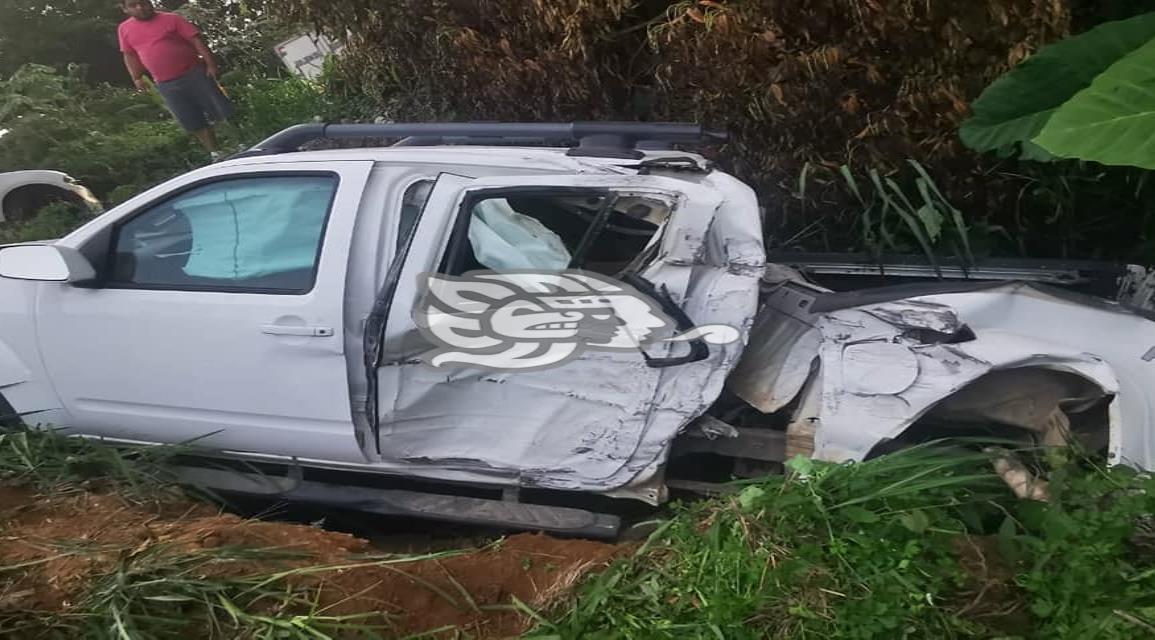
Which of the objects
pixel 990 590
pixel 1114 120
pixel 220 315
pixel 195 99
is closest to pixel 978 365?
pixel 990 590

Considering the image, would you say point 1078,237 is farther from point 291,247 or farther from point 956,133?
point 291,247

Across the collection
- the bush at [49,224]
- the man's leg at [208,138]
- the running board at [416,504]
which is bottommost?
the running board at [416,504]

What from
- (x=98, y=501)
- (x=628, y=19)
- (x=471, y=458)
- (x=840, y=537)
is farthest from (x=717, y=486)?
(x=628, y=19)

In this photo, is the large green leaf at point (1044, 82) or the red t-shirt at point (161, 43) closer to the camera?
the large green leaf at point (1044, 82)

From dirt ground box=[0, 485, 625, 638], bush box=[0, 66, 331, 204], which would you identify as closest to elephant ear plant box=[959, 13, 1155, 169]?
dirt ground box=[0, 485, 625, 638]

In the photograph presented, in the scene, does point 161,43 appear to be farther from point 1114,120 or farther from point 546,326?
point 1114,120

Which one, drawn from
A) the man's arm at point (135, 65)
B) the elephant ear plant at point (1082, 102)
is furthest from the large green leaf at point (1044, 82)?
the man's arm at point (135, 65)

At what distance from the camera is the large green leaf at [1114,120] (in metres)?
2.32

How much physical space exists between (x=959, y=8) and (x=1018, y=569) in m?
2.43

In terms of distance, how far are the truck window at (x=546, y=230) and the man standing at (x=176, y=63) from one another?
4.70m

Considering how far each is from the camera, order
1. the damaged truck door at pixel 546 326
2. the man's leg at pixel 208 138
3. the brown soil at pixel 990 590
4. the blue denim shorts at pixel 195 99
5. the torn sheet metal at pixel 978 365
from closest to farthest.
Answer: the brown soil at pixel 990 590, the torn sheet metal at pixel 978 365, the damaged truck door at pixel 546 326, the blue denim shorts at pixel 195 99, the man's leg at pixel 208 138

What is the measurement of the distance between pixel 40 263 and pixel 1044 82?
383cm

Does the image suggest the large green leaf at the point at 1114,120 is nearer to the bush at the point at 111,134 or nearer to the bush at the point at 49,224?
the bush at the point at 111,134

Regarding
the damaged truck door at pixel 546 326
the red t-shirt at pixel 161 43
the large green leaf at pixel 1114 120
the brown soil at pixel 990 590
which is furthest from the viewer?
the red t-shirt at pixel 161 43
